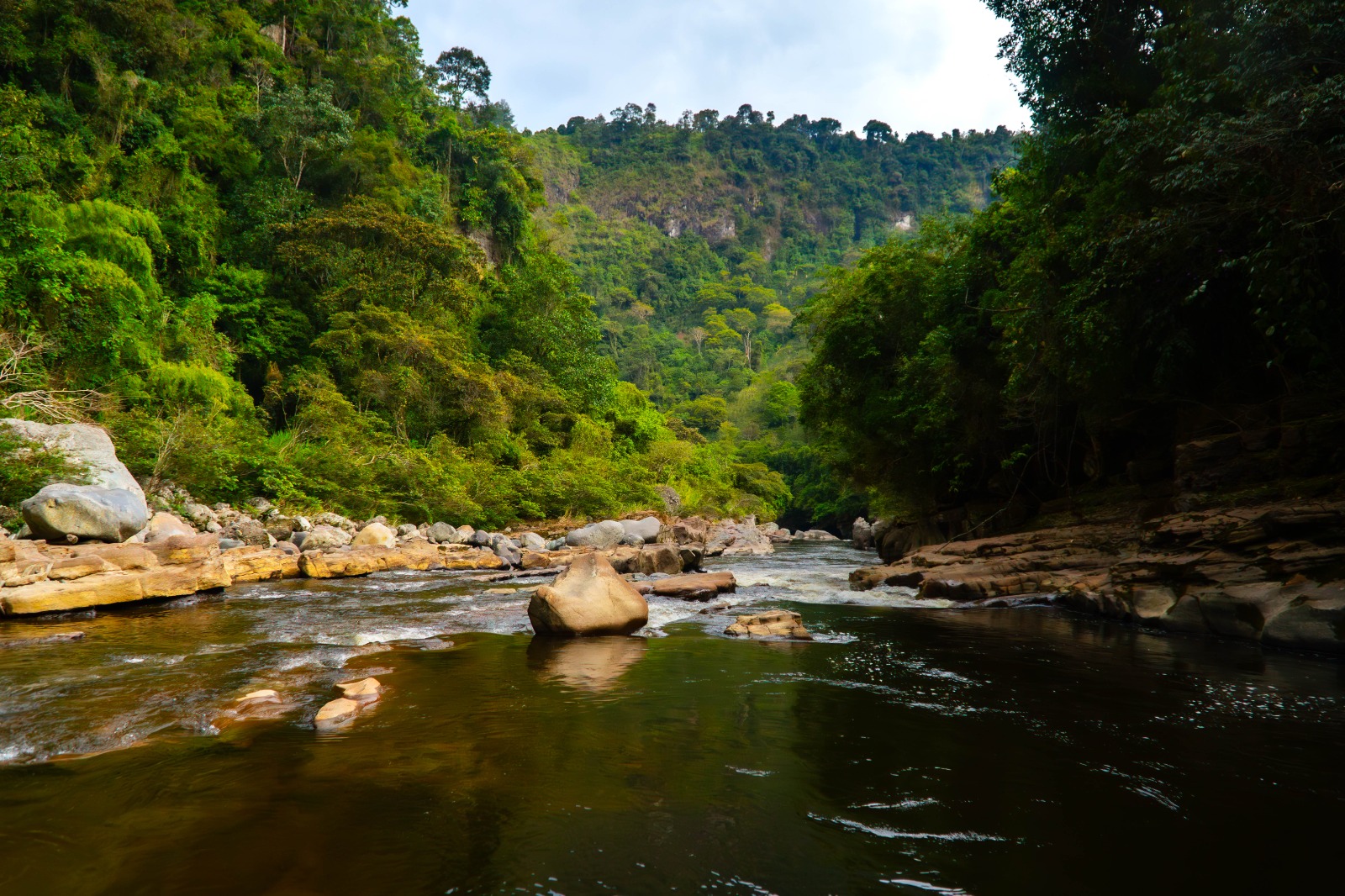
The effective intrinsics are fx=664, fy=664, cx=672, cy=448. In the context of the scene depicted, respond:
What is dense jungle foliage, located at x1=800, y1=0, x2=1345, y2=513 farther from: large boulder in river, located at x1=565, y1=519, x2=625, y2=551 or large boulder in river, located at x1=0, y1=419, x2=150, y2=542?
large boulder in river, located at x1=0, y1=419, x2=150, y2=542

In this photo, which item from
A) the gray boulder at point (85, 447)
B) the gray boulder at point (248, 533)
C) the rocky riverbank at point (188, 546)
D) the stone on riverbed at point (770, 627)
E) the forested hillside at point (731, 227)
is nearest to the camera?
the stone on riverbed at point (770, 627)

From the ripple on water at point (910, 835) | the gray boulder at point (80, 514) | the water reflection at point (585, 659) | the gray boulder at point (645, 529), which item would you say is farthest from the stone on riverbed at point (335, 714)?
the gray boulder at point (645, 529)

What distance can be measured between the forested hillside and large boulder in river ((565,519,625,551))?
104 feet

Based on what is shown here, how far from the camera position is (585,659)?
670 cm

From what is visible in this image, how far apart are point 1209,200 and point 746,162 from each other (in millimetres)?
109765

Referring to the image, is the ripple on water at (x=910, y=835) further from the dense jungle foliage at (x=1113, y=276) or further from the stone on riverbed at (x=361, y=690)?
the dense jungle foliage at (x=1113, y=276)

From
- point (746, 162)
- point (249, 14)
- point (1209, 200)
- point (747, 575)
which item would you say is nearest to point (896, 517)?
point (747, 575)

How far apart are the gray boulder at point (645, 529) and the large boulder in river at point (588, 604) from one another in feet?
46.3

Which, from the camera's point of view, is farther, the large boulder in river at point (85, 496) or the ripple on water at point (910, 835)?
the large boulder in river at point (85, 496)

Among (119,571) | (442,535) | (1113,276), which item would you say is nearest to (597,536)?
(442,535)

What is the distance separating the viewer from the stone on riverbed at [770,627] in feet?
26.2

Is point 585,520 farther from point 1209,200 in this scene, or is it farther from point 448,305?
point 1209,200

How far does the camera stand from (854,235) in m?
104

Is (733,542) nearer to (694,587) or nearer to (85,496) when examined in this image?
(694,587)
